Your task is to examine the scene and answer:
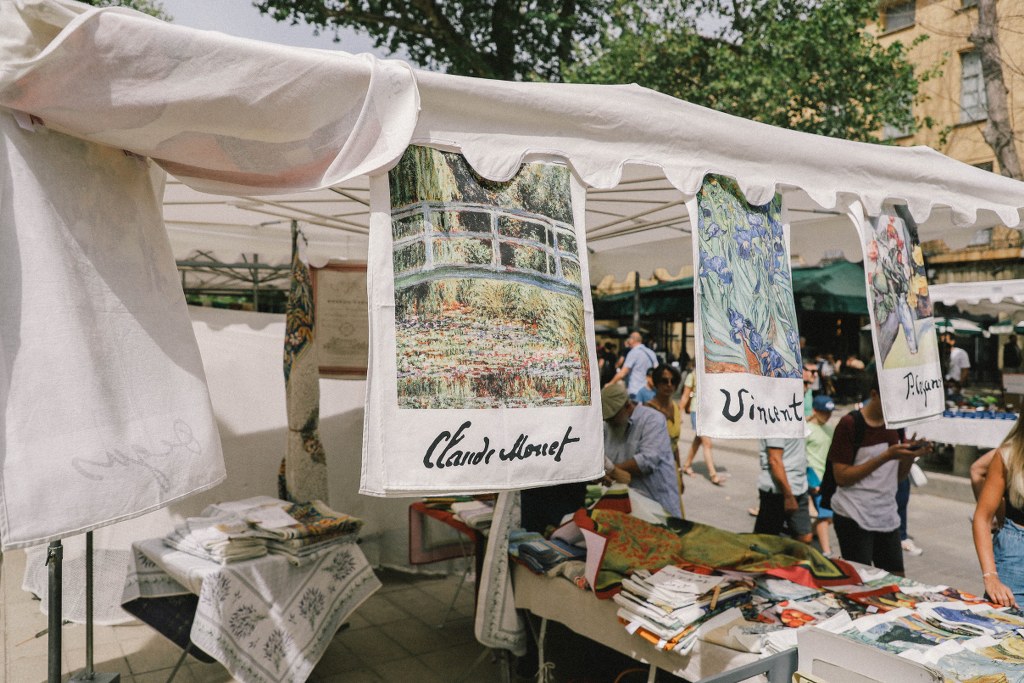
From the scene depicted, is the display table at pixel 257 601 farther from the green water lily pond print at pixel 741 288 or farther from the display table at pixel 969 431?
the display table at pixel 969 431

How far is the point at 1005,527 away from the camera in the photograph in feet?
11.0

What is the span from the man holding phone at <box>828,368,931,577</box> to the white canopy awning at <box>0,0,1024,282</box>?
1547 millimetres

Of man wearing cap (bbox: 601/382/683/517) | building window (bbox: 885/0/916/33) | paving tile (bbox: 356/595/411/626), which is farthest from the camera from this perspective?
building window (bbox: 885/0/916/33)

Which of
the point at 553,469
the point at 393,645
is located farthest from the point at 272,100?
the point at 393,645

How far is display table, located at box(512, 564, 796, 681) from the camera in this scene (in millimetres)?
2850

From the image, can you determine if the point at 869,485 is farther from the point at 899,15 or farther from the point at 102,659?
the point at 899,15

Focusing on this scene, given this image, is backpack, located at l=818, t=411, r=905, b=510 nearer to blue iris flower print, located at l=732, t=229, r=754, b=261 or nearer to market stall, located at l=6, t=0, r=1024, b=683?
blue iris flower print, located at l=732, t=229, r=754, b=261

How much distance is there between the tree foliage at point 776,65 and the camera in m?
13.4

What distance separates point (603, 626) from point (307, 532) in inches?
62.6

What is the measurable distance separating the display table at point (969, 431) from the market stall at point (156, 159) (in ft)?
25.8

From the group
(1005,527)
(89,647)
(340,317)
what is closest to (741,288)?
(1005,527)

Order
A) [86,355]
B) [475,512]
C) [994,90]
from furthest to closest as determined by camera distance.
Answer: [994,90] → [475,512] → [86,355]

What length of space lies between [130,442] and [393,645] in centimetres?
328

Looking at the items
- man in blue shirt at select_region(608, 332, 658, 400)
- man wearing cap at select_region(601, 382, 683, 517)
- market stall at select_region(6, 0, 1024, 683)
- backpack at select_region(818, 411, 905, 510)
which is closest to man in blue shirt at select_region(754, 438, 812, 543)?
backpack at select_region(818, 411, 905, 510)
